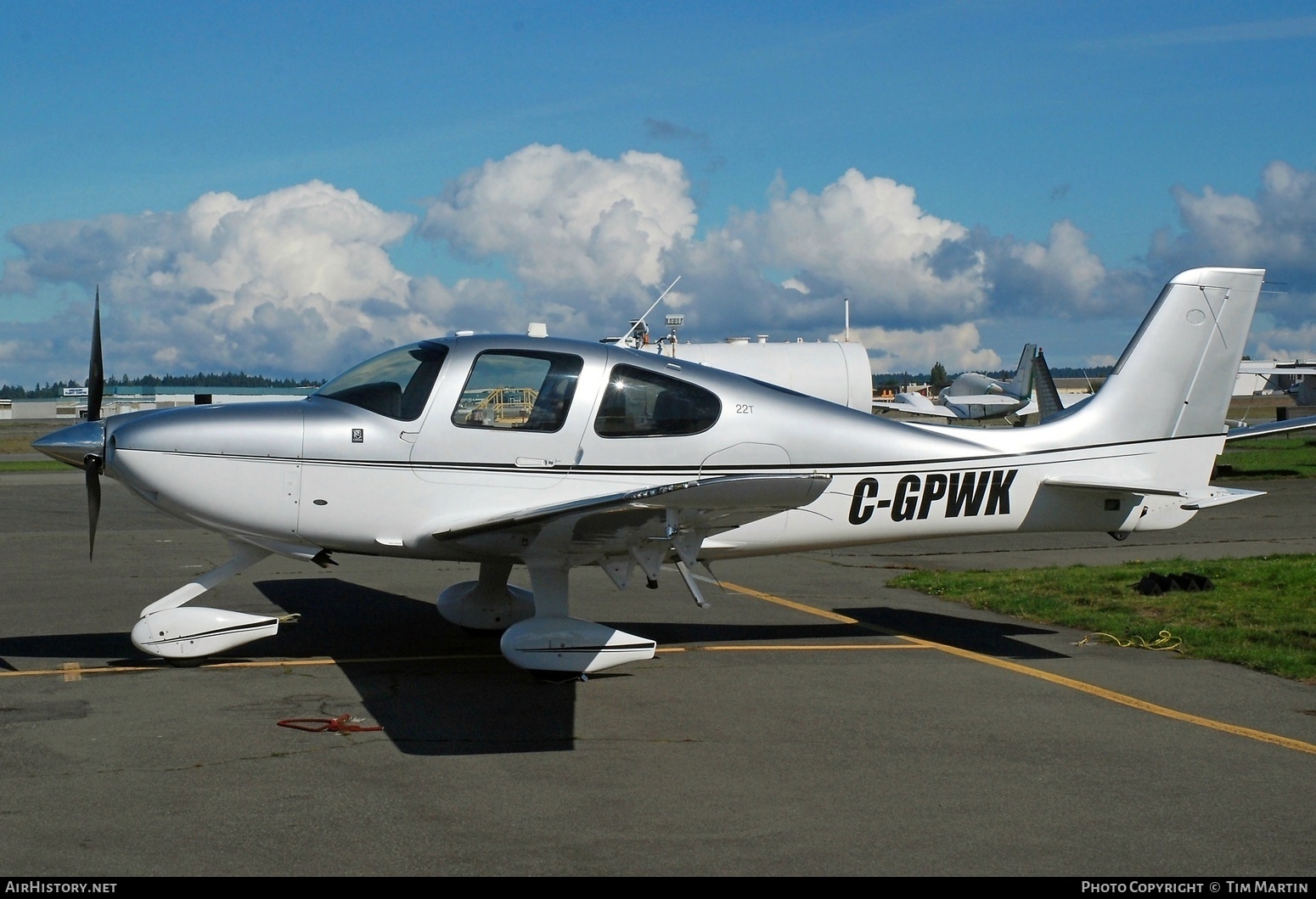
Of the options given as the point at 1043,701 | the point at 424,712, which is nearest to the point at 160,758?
the point at 424,712

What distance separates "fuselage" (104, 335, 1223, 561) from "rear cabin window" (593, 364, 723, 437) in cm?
1

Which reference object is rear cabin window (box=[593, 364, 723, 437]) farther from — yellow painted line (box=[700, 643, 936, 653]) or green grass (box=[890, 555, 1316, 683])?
green grass (box=[890, 555, 1316, 683])

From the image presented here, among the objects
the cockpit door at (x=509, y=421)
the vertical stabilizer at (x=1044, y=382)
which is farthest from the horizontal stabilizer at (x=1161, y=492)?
the vertical stabilizer at (x=1044, y=382)

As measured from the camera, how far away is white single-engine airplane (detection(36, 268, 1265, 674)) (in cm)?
778

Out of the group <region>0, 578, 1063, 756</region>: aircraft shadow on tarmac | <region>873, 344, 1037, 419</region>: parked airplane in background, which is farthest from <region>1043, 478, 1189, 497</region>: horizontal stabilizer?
<region>873, 344, 1037, 419</region>: parked airplane in background

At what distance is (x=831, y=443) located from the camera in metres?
8.63

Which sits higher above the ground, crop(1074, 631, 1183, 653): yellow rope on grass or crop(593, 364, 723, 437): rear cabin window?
crop(593, 364, 723, 437): rear cabin window

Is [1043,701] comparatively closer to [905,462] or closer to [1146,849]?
[905,462]

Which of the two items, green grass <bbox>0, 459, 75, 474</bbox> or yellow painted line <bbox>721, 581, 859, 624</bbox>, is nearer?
yellow painted line <bbox>721, 581, 859, 624</bbox>

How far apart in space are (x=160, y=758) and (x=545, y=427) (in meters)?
3.31

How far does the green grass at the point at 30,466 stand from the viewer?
3581 cm

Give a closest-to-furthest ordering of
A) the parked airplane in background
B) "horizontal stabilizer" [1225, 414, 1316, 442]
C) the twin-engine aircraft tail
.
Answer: "horizontal stabilizer" [1225, 414, 1316, 442], the twin-engine aircraft tail, the parked airplane in background

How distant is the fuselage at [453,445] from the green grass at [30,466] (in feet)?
96.4

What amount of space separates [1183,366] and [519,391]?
5572 millimetres
